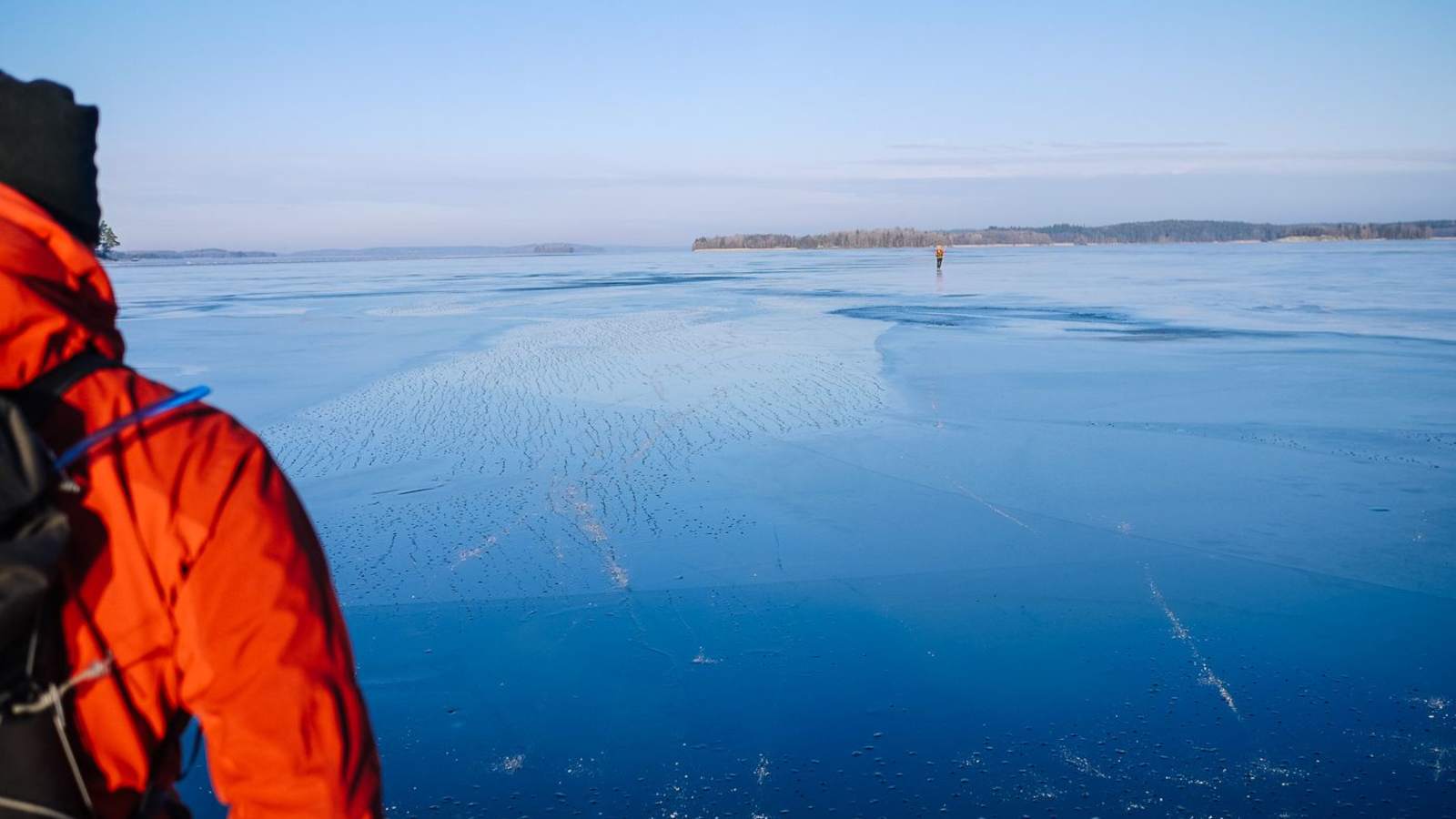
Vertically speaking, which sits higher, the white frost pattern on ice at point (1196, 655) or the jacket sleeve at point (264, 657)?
the jacket sleeve at point (264, 657)

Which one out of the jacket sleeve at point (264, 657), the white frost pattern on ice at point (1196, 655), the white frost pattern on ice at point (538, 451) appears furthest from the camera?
the white frost pattern on ice at point (538, 451)

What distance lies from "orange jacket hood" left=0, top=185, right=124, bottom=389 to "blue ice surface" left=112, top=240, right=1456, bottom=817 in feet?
7.82

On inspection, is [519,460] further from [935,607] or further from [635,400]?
[935,607]

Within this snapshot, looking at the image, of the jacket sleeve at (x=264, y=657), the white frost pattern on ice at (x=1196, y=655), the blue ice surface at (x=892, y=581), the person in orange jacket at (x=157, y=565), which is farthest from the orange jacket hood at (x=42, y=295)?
the white frost pattern on ice at (x=1196, y=655)

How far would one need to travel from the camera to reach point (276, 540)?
119 centimetres

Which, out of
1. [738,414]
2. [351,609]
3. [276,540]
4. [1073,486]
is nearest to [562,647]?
[351,609]

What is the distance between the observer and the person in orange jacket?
3.70 feet

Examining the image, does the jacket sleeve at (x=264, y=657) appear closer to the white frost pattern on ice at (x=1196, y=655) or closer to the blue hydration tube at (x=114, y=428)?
the blue hydration tube at (x=114, y=428)

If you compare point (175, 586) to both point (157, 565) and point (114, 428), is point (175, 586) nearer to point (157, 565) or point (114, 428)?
point (157, 565)

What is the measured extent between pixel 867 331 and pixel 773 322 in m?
2.38

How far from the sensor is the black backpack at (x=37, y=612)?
1046mm

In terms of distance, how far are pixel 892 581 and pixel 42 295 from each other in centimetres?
443

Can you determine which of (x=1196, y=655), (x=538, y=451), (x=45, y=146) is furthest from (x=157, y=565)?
(x=538, y=451)

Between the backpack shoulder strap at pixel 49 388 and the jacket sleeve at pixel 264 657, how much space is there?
183 mm
